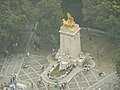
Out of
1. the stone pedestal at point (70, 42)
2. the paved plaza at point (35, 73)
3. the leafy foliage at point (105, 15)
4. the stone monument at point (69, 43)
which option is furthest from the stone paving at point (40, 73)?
the leafy foliage at point (105, 15)

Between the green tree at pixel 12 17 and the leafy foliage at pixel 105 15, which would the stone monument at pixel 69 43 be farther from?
the green tree at pixel 12 17

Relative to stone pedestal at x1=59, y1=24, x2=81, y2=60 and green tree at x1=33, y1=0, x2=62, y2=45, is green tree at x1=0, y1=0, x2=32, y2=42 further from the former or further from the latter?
stone pedestal at x1=59, y1=24, x2=81, y2=60

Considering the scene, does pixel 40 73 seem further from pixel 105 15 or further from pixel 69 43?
pixel 105 15

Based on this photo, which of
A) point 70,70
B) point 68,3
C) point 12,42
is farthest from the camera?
point 68,3

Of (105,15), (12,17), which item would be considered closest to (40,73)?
(12,17)

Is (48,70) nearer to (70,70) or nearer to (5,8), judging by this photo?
(70,70)

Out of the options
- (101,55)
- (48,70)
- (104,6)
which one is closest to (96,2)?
(104,6)

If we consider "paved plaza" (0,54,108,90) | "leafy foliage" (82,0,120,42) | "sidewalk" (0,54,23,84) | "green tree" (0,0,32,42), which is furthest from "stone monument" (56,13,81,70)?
"green tree" (0,0,32,42)
